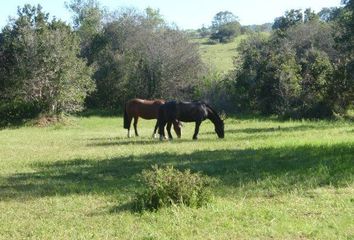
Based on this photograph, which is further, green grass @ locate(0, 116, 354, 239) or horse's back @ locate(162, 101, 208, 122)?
horse's back @ locate(162, 101, 208, 122)

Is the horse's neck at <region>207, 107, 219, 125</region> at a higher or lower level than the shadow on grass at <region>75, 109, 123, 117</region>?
higher

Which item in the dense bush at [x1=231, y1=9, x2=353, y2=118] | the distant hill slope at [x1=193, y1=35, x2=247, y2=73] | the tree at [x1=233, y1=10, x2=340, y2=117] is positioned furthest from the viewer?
the distant hill slope at [x1=193, y1=35, x2=247, y2=73]

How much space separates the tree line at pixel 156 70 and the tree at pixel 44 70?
6cm

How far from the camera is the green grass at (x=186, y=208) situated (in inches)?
278

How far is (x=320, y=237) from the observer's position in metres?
6.47

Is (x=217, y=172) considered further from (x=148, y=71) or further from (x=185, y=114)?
(x=148, y=71)

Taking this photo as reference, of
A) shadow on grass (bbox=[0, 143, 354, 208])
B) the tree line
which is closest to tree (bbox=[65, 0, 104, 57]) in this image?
the tree line

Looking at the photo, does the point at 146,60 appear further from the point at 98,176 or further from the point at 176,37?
the point at 98,176

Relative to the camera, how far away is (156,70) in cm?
4219

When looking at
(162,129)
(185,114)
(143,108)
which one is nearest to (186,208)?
(162,129)

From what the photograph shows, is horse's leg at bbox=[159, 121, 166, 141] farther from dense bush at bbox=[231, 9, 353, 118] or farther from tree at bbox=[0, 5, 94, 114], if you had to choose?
tree at bbox=[0, 5, 94, 114]

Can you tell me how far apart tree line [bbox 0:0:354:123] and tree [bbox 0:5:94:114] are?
0.21ft

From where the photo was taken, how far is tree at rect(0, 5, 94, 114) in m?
33.0

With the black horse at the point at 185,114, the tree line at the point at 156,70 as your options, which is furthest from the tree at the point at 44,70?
the black horse at the point at 185,114
